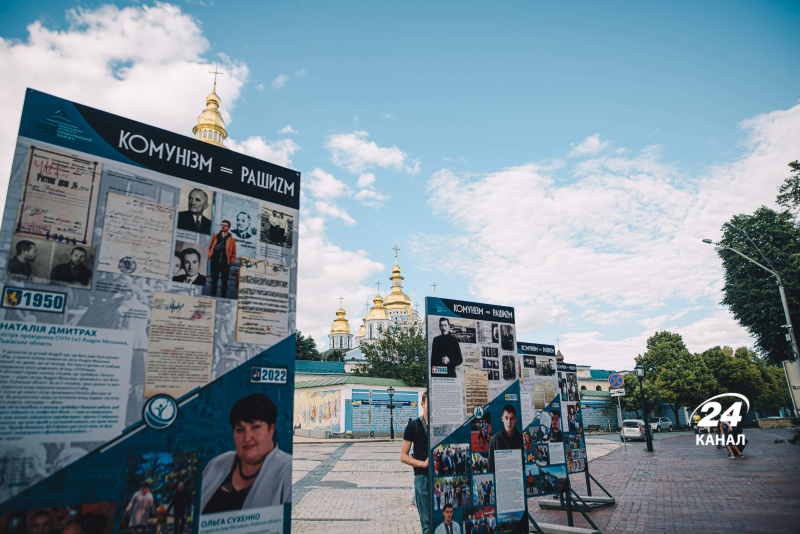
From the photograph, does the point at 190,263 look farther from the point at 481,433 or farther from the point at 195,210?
the point at 481,433

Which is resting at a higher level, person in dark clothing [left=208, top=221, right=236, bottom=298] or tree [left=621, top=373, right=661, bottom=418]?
person in dark clothing [left=208, top=221, right=236, bottom=298]

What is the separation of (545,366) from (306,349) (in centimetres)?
6310

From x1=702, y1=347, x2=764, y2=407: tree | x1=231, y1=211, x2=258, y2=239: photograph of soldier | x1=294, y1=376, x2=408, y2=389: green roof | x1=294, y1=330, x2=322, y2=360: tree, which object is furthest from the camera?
x1=294, y1=330, x2=322, y2=360: tree

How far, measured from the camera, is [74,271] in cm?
321

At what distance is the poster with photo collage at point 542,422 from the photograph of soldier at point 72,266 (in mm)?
6033

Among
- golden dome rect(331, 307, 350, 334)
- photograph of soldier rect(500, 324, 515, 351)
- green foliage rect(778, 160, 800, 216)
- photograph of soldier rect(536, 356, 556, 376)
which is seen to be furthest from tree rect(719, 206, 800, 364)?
golden dome rect(331, 307, 350, 334)

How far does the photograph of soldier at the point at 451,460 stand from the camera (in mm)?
5289

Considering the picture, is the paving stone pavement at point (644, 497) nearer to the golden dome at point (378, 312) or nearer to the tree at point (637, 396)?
the tree at point (637, 396)

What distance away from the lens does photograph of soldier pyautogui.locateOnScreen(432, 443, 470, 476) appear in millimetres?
5289

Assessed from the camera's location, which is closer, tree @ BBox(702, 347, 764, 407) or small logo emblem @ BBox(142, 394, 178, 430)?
small logo emblem @ BBox(142, 394, 178, 430)

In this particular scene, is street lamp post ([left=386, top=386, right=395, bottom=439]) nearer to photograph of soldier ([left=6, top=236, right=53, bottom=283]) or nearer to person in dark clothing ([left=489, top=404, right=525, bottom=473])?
person in dark clothing ([left=489, top=404, right=525, bottom=473])

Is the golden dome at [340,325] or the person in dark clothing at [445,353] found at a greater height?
the golden dome at [340,325]

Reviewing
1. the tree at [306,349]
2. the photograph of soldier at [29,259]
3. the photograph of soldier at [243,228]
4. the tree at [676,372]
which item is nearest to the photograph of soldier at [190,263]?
the photograph of soldier at [243,228]

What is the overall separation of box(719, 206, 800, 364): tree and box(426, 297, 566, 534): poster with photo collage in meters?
29.3
